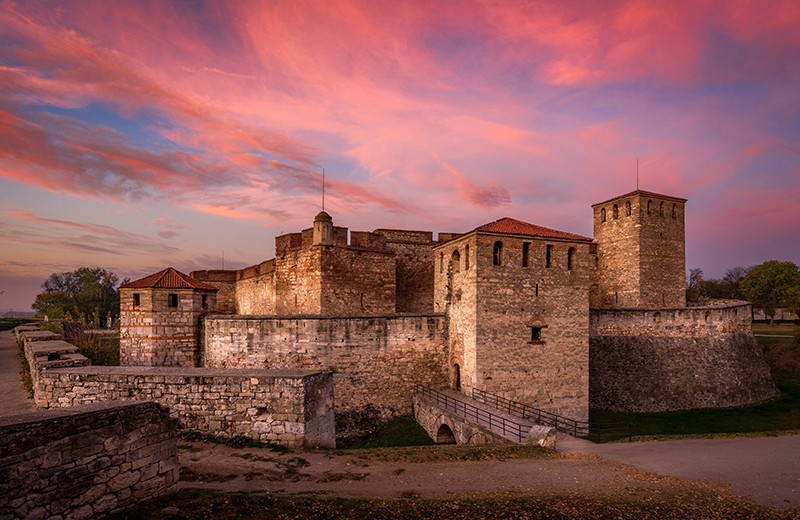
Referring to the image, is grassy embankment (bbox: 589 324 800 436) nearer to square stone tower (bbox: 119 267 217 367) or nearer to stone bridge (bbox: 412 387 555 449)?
stone bridge (bbox: 412 387 555 449)

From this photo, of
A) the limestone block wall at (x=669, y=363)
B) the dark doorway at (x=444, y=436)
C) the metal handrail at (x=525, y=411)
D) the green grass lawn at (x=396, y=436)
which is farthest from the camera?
the limestone block wall at (x=669, y=363)

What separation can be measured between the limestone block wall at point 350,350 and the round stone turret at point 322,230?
5.29 metres

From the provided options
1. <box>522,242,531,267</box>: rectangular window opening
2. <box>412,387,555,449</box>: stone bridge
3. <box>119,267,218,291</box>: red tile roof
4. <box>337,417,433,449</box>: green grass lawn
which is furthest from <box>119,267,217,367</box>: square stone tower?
<box>522,242,531,267</box>: rectangular window opening

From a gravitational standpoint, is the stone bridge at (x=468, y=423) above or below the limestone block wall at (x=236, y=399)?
below

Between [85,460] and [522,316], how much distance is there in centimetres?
1417

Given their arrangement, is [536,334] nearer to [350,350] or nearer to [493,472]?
[350,350]

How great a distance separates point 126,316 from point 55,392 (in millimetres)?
7788

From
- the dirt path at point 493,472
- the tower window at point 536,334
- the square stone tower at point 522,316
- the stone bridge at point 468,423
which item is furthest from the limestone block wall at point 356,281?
the dirt path at point 493,472

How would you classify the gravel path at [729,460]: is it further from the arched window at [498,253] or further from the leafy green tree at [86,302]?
the leafy green tree at [86,302]

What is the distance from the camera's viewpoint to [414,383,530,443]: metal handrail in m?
12.0

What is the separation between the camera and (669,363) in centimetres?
2269

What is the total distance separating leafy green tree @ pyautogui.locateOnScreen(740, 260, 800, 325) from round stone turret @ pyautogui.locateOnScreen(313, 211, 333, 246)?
167 ft

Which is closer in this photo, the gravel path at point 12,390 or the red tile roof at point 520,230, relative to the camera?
the gravel path at point 12,390

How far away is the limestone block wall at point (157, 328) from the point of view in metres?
17.2
